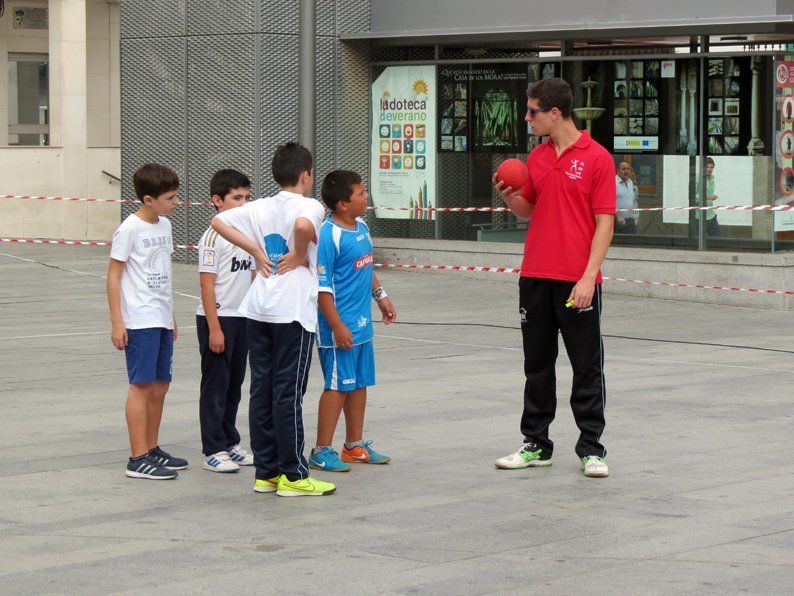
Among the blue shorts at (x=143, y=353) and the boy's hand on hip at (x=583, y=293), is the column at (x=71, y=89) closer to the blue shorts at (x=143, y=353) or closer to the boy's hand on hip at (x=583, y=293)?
the blue shorts at (x=143, y=353)

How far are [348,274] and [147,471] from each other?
4.50ft

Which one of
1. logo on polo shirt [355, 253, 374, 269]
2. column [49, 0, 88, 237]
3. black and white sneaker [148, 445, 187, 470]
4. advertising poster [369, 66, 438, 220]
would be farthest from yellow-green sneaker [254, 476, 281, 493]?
column [49, 0, 88, 237]

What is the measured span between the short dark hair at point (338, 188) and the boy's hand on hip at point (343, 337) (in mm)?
608

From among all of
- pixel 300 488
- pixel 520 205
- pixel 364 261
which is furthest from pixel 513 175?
pixel 300 488

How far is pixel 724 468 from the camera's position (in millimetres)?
7621

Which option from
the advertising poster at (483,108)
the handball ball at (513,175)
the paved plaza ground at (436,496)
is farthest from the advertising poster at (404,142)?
the handball ball at (513,175)

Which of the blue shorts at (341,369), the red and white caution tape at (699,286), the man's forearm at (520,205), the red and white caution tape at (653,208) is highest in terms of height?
the man's forearm at (520,205)

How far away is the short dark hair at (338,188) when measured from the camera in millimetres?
7504

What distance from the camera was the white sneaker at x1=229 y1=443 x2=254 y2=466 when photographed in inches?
306

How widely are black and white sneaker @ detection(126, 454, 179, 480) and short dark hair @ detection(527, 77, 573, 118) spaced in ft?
8.35

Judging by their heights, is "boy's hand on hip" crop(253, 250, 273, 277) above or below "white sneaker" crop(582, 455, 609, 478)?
above

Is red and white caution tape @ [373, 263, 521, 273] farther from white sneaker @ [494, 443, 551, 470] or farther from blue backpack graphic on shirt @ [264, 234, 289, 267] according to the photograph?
blue backpack graphic on shirt @ [264, 234, 289, 267]

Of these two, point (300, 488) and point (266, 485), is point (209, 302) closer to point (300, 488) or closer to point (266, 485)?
point (266, 485)

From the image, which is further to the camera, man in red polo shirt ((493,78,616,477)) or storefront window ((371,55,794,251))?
storefront window ((371,55,794,251))
